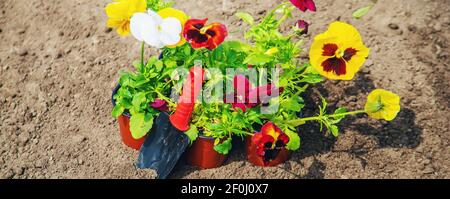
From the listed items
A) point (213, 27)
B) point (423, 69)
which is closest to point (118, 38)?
point (213, 27)

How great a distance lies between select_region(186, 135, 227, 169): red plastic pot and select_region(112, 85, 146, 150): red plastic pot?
24 cm

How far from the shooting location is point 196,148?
2.40 metres

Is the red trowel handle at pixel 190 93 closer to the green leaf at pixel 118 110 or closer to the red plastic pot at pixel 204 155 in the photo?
the red plastic pot at pixel 204 155

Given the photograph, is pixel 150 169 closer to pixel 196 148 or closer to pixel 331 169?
pixel 196 148

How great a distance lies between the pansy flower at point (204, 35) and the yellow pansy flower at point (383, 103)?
0.64 meters

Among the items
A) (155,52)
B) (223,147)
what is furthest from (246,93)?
(155,52)

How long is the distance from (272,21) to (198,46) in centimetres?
39

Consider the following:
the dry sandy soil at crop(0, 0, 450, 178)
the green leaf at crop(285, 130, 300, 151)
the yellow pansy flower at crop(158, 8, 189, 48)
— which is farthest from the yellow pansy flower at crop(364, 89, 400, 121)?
the yellow pansy flower at crop(158, 8, 189, 48)

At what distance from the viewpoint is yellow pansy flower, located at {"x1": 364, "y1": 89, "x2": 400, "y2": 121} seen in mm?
2191

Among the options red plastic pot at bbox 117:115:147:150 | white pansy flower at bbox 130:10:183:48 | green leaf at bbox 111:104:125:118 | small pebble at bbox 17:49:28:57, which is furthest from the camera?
small pebble at bbox 17:49:28:57

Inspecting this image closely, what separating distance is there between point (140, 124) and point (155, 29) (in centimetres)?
47

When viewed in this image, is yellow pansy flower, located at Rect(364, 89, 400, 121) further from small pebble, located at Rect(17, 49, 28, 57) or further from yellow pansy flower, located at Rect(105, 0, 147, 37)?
small pebble, located at Rect(17, 49, 28, 57)

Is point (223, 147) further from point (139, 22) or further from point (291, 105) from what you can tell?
point (139, 22)

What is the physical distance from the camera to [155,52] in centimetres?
305
